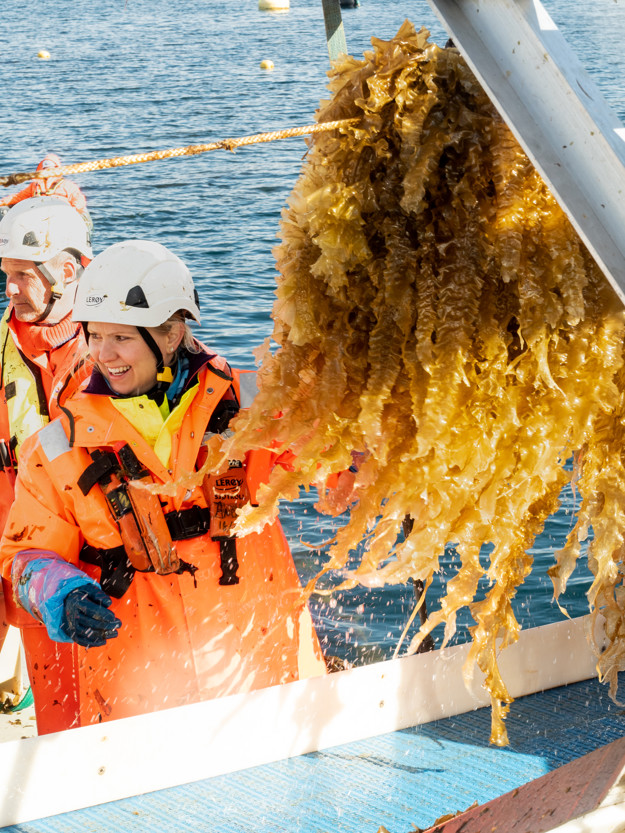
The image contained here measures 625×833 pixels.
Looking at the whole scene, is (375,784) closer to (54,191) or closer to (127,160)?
(127,160)

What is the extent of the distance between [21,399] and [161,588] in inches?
59.6

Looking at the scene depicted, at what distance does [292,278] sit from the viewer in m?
2.21

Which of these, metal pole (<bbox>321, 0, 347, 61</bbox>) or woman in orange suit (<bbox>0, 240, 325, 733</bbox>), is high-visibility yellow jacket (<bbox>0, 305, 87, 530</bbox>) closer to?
woman in orange suit (<bbox>0, 240, 325, 733</bbox>)

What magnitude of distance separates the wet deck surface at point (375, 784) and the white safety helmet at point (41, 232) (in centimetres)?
234

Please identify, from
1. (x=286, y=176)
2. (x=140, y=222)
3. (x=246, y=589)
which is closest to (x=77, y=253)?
(x=246, y=589)

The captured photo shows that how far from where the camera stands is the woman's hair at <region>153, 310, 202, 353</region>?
304 centimetres

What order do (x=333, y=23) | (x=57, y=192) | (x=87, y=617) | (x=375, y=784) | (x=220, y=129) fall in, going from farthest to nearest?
(x=220, y=129)
(x=57, y=192)
(x=333, y=23)
(x=375, y=784)
(x=87, y=617)

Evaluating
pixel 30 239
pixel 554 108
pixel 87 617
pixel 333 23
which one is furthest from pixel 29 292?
pixel 554 108

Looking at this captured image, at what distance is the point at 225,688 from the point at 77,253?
2138 mm

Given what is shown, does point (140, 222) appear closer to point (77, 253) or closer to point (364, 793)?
point (77, 253)

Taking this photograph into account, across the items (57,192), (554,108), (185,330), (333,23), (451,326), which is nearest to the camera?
(554,108)

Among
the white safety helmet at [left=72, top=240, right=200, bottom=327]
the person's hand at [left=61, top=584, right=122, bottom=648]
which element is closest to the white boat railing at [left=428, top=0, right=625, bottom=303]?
the white safety helmet at [left=72, top=240, right=200, bottom=327]

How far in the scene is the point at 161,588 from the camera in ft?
9.95

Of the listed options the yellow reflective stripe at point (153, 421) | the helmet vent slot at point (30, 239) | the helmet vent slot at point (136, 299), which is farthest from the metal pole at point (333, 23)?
the yellow reflective stripe at point (153, 421)
